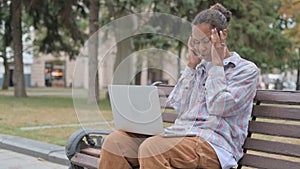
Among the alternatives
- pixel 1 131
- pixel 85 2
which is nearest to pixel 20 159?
pixel 1 131

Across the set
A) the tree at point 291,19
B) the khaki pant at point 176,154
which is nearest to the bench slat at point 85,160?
the khaki pant at point 176,154

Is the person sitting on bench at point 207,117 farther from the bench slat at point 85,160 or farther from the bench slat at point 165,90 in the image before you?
the bench slat at point 165,90

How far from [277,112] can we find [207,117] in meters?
0.48

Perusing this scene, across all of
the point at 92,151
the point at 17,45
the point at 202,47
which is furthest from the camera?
the point at 17,45

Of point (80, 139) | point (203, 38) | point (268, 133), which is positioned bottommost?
point (80, 139)

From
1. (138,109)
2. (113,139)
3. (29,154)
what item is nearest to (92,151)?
(113,139)

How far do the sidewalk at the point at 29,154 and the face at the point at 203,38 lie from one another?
116 inches

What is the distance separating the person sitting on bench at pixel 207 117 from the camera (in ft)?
8.28

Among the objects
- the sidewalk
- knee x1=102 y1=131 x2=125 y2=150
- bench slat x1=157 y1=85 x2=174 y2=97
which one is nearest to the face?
knee x1=102 y1=131 x2=125 y2=150

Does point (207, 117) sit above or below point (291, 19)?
below

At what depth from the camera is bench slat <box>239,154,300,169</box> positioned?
2.61m

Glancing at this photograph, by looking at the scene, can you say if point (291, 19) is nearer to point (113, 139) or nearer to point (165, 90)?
point (165, 90)

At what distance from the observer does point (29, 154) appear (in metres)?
5.72

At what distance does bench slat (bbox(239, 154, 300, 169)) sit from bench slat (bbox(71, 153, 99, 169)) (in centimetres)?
103
